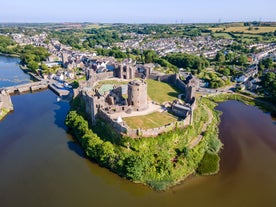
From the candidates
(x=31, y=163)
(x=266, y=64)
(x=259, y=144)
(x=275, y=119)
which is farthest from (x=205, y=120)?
(x=266, y=64)

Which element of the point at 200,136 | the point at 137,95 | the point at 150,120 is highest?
the point at 137,95

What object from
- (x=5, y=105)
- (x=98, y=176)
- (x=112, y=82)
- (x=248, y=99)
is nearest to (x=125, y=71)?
(x=112, y=82)

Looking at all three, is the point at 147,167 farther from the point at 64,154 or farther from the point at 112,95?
the point at 112,95

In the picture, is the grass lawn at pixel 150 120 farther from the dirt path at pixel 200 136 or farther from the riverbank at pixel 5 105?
the riverbank at pixel 5 105

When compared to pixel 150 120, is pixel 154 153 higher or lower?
lower

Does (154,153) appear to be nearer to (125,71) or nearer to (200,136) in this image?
(200,136)

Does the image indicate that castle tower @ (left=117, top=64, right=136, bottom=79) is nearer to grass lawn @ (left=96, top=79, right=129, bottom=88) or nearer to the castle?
grass lawn @ (left=96, top=79, right=129, bottom=88)

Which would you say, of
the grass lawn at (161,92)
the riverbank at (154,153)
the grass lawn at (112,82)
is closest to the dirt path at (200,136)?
the riverbank at (154,153)
